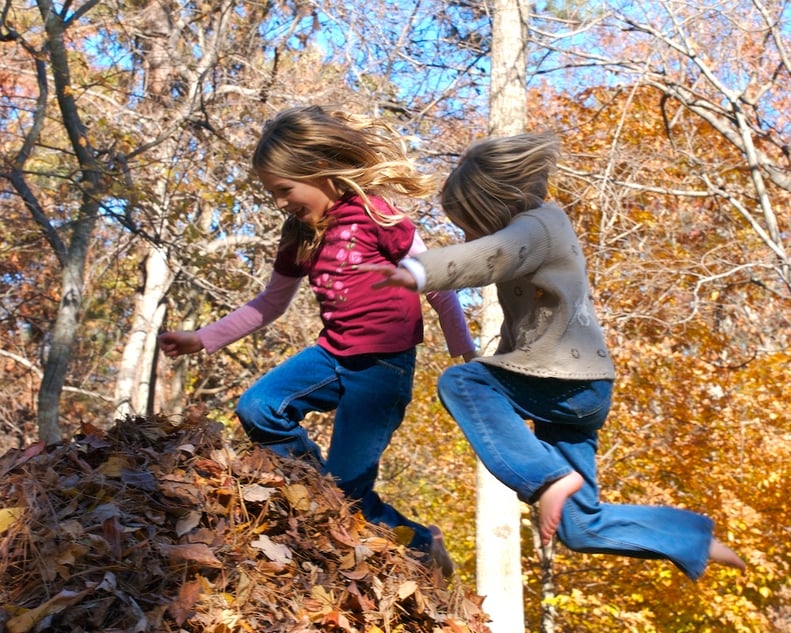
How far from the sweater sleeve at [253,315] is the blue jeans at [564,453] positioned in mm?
962

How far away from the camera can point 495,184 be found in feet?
10.7

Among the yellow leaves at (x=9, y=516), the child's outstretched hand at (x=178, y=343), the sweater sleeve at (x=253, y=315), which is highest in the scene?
the sweater sleeve at (x=253, y=315)

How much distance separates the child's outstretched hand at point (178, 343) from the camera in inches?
148

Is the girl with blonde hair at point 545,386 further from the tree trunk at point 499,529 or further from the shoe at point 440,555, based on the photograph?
the tree trunk at point 499,529

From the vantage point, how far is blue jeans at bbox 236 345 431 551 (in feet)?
11.5

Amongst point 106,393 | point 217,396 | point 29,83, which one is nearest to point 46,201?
point 29,83

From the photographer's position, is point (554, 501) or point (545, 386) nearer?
point (554, 501)

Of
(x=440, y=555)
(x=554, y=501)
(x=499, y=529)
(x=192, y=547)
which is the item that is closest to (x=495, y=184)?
(x=554, y=501)

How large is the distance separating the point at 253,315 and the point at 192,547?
1.60 metres

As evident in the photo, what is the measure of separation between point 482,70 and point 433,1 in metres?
0.94

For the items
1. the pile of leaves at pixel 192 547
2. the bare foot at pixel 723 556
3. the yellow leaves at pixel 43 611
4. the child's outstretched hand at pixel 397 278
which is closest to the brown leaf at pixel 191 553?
the pile of leaves at pixel 192 547

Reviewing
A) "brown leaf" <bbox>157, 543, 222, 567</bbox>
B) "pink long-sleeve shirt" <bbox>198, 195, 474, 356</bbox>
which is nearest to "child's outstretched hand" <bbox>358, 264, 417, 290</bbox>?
"pink long-sleeve shirt" <bbox>198, 195, 474, 356</bbox>

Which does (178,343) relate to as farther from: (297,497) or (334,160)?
(297,497)

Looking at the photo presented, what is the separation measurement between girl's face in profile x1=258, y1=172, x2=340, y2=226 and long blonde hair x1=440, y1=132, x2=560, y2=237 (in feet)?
1.63
